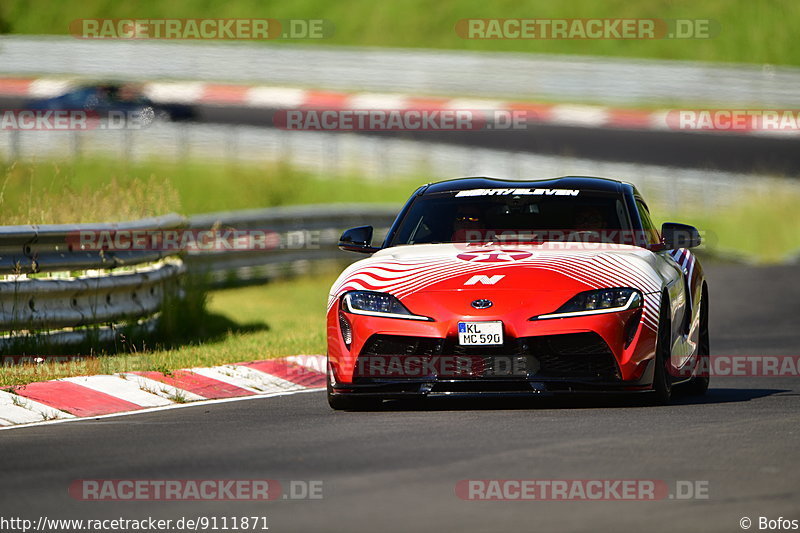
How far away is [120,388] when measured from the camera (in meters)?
9.92

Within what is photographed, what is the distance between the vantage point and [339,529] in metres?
5.61

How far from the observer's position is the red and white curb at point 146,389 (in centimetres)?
920

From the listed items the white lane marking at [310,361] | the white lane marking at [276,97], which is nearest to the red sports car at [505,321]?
the white lane marking at [310,361]

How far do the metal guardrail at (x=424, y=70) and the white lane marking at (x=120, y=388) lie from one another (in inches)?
1096

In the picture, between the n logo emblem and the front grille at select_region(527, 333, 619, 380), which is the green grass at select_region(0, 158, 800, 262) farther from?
the front grille at select_region(527, 333, 619, 380)

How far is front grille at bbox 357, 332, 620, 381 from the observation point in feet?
28.2

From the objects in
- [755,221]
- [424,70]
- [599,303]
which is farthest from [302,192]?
[599,303]

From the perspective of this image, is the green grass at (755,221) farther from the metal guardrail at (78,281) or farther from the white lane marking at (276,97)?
the metal guardrail at (78,281)

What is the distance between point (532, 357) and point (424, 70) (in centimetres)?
3077

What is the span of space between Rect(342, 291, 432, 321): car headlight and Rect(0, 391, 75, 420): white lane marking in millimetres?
1830

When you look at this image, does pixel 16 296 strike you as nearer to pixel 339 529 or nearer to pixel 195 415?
pixel 195 415

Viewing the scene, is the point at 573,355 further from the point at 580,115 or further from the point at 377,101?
the point at 377,101

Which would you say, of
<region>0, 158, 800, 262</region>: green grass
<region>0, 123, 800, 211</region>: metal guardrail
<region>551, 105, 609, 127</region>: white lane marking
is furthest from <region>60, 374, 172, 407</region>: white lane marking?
<region>551, 105, 609, 127</region>: white lane marking

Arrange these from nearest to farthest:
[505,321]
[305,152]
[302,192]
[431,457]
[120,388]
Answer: [431,457], [505,321], [120,388], [302,192], [305,152]
